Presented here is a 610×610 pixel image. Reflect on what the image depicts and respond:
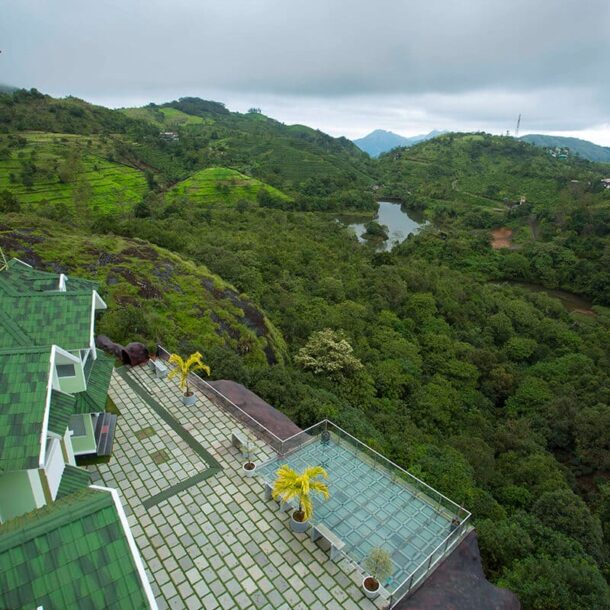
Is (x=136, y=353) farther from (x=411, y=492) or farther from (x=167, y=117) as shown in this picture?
(x=167, y=117)

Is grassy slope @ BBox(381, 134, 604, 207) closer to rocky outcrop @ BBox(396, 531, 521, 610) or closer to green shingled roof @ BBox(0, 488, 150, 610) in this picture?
rocky outcrop @ BBox(396, 531, 521, 610)

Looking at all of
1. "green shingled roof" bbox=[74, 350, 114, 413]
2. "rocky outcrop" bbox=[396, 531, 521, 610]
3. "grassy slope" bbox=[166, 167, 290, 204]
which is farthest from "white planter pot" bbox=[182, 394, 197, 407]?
"grassy slope" bbox=[166, 167, 290, 204]

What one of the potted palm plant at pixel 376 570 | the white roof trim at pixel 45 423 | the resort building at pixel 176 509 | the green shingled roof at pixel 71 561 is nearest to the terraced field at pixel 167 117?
the resort building at pixel 176 509

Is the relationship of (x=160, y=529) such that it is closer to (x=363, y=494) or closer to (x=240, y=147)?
(x=363, y=494)

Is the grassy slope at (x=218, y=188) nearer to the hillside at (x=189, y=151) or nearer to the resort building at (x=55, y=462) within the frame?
the hillside at (x=189, y=151)

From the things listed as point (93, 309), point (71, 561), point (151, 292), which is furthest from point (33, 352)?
point (151, 292)

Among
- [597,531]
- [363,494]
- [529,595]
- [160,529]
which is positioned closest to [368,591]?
[363,494]
